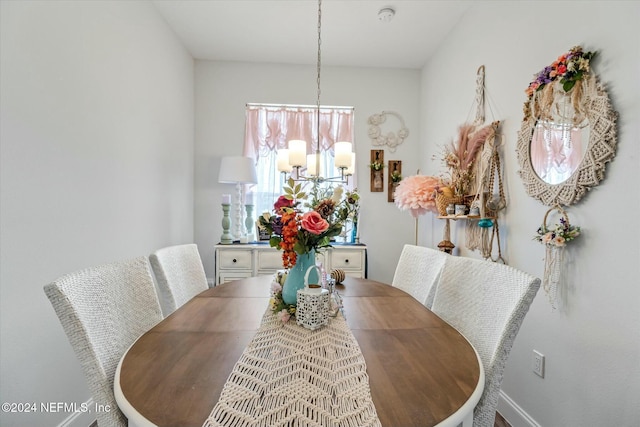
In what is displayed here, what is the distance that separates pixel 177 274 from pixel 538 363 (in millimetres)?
1954

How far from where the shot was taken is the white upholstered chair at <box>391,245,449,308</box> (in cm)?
150

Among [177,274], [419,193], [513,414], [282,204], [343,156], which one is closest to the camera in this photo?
[282,204]

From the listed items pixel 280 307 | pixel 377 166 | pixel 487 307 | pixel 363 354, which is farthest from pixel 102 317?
pixel 377 166

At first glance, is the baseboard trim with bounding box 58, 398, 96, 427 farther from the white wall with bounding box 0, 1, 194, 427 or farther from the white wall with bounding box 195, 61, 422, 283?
the white wall with bounding box 195, 61, 422, 283

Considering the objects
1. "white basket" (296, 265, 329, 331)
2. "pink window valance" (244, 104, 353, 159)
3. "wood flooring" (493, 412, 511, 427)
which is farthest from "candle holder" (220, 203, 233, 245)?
"wood flooring" (493, 412, 511, 427)

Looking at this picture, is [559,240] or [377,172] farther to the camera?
[377,172]

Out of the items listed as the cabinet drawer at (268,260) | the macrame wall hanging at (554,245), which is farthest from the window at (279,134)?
the macrame wall hanging at (554,245)

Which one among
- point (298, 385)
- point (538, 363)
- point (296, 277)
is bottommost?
point (538, 363)

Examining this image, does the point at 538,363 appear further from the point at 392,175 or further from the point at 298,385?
the point at 392,175

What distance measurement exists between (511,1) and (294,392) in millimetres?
2385

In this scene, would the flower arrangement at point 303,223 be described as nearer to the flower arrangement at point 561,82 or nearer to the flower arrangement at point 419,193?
the flower arrangement at point 561,82

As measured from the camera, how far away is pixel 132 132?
2.02 m

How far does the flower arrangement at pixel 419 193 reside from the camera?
7.36 feet

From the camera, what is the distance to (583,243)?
1297 millimetres
